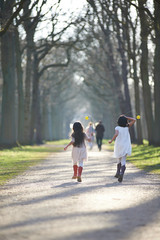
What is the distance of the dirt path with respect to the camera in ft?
18.9

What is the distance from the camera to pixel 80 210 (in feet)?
24.1

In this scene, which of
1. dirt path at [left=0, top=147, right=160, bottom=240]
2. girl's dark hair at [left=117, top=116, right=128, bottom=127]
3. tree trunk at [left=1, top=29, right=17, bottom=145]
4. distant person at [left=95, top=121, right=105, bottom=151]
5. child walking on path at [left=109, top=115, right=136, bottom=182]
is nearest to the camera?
dirt path at [left=0, top=147, right=160, bottom=240]

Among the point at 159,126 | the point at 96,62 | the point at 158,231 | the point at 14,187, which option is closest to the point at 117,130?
the point at 14,187

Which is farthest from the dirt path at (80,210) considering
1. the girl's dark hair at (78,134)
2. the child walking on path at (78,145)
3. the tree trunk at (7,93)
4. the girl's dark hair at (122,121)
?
the tree trunk at (7,93)

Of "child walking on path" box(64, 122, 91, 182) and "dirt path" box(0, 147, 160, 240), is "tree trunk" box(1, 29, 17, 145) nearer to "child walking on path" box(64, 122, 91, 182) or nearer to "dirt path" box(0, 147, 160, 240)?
"child walking on path" box(64, 122, 91, 182)

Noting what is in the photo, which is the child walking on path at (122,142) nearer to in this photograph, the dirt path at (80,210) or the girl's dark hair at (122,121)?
the girl's dark hair at (122,121)

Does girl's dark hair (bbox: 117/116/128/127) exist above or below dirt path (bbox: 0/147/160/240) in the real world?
above

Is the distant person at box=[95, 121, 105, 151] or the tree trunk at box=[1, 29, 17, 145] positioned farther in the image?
the distant person at box=[95, 121, 105, 151]

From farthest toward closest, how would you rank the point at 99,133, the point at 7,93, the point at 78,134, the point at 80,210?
the point at 99,133, the point at 7,93, the point at 78,134, the point at 80,210

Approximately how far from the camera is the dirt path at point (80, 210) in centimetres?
576

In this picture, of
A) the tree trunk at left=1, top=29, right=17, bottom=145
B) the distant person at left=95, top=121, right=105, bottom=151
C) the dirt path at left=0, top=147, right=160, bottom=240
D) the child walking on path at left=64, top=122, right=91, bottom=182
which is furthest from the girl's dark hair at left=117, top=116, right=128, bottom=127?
the distant person at left=95, top=121, right=105, bottom=151

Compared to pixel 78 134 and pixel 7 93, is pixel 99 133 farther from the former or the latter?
pixel 78 134

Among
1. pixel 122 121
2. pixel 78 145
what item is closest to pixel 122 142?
pixel 122 121

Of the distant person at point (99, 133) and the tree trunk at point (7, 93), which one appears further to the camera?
the distant person at point (99, 133)
